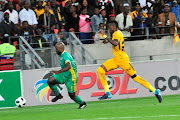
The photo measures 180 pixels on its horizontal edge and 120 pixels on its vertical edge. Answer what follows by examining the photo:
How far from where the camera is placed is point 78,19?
64.3ft

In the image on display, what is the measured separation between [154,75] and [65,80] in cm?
546

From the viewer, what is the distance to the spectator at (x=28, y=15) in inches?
757

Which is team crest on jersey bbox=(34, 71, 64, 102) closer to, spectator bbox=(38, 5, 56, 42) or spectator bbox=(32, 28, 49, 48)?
spectator bbox=(32, 28, 49, 48)

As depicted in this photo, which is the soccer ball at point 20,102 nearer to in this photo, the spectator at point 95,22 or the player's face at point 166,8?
the spectator at point 95,22

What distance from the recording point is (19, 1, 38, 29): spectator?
19.2 metres

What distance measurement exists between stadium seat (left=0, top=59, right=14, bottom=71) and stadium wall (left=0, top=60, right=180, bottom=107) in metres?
0.92

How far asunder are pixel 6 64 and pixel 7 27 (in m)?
1.49

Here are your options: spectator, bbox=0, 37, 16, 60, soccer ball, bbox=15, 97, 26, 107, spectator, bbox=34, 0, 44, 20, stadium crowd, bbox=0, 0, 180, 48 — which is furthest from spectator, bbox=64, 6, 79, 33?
soccer ball, bbox=15, 97, 26, 107

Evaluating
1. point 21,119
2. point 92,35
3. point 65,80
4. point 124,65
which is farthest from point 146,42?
point 21,119

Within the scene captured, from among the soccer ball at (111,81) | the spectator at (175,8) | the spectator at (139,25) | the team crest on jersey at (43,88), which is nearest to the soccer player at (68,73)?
the team crest on jersey at (43,88)

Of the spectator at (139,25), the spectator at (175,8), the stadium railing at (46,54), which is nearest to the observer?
the stadium railing at (46,54)

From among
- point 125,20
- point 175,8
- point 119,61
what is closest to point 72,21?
point 125,20

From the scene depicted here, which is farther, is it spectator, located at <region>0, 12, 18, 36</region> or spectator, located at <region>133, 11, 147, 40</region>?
spectator, located at <region>133, 11, 147, 40</region>

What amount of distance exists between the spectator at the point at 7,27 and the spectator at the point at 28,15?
2.40 ft
